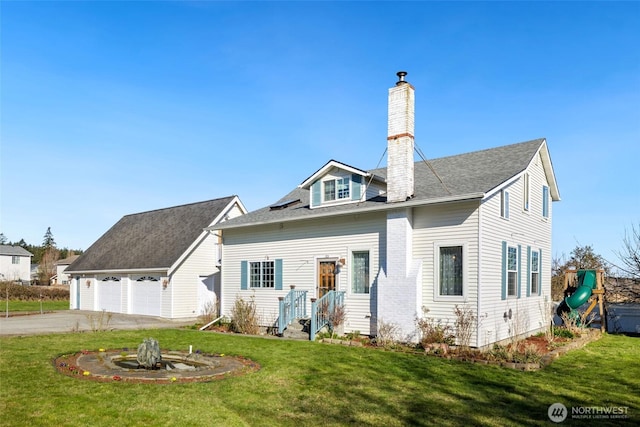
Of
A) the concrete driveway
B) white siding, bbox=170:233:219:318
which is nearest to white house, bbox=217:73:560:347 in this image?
the concrete driveway

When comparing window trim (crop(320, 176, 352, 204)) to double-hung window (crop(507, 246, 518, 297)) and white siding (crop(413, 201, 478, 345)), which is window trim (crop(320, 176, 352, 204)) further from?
double-hung window (crop(507, 246, 518, 297))

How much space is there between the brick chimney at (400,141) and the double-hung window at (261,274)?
5951mm

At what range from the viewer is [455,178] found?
14.8 meters

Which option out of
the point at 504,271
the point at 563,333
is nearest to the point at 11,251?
the point at 504,271

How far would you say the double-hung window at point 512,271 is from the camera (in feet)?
46.9

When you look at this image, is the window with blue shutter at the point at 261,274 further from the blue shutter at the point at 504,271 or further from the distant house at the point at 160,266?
the blue shutter at the point at 504,271

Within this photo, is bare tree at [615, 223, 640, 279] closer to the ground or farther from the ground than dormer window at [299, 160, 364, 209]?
closer to the ground

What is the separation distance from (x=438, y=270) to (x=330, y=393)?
6.19 metres

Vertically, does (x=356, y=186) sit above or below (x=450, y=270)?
above

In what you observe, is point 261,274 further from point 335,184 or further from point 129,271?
point 129,271

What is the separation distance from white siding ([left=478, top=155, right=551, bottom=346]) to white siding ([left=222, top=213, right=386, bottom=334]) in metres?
3.16

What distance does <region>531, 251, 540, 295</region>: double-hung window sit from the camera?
1634cm

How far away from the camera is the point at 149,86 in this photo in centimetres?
1534

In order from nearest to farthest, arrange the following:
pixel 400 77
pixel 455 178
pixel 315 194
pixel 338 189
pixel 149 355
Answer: pixel 149 355 → pixel 400 77 → pixel 455 178 → pixel 338 189 → pixel 315 194
